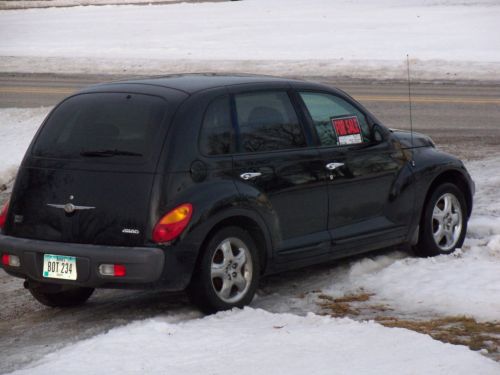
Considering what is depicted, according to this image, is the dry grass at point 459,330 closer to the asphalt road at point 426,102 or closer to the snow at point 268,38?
the asphalt road at point 426,102

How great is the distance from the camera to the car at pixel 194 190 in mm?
6887

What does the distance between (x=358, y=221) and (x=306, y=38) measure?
28.2 metres

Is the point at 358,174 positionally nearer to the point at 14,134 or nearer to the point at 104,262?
the point at 104,262

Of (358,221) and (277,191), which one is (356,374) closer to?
(277,191)

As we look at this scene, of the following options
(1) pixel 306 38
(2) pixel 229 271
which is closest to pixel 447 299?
(2) pixel 229 271

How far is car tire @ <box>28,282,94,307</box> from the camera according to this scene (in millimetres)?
7516

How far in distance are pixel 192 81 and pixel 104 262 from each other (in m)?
1.57

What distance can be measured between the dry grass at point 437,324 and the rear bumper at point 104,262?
125cm

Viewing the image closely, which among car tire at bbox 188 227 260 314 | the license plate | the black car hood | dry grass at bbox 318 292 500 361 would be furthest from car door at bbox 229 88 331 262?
the license plate

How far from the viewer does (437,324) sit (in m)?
6.87

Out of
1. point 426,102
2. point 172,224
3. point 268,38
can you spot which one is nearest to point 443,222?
point 172,224

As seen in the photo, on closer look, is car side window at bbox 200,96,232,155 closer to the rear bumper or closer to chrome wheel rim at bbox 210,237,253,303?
chrome wheel rim at bbox 210,237,253,303

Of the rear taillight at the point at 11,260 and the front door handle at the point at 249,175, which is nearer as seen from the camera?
the rear taillight at the point at 11,260

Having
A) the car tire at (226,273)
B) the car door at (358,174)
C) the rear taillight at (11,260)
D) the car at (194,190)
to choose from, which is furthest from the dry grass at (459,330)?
the rear taillight at (11,260)
